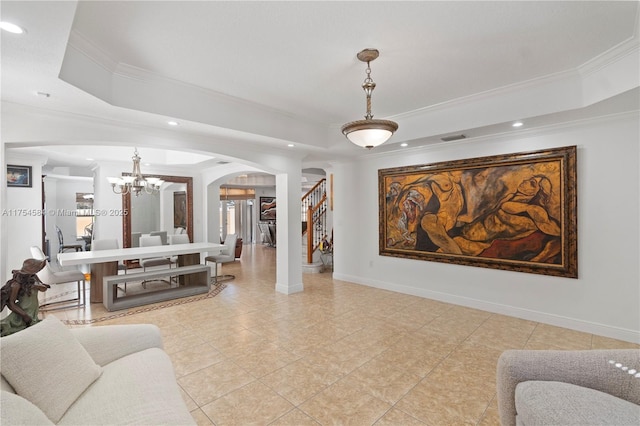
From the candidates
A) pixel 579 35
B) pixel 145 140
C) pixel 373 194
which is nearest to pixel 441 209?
pixel 373 194

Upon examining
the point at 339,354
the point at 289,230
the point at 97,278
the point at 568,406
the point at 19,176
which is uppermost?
the point at 19,176

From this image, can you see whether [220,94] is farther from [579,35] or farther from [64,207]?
[64,207]

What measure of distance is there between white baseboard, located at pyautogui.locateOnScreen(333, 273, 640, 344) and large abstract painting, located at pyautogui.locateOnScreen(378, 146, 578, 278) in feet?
1.79

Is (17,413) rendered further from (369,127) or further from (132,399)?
(369,127)

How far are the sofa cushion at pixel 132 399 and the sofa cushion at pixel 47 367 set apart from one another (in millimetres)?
63

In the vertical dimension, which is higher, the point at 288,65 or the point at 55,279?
the point at 288,65

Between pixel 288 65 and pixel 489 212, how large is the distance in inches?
132

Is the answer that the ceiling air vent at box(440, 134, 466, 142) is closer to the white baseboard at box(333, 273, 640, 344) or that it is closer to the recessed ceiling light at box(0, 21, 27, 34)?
the white baseboard at box(333, 273, 640, 344)

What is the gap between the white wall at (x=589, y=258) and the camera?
11.3 feet

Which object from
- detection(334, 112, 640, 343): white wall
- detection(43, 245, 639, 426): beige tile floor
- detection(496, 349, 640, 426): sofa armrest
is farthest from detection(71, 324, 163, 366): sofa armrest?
detection(334, 112, 640, 343): white wall

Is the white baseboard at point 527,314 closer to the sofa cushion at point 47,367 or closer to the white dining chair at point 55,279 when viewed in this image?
the sofa cushion at point 47,367

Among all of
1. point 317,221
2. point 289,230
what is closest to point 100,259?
point 289,230

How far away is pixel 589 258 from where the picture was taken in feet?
12.0

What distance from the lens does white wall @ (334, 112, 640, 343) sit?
3.44 meters
